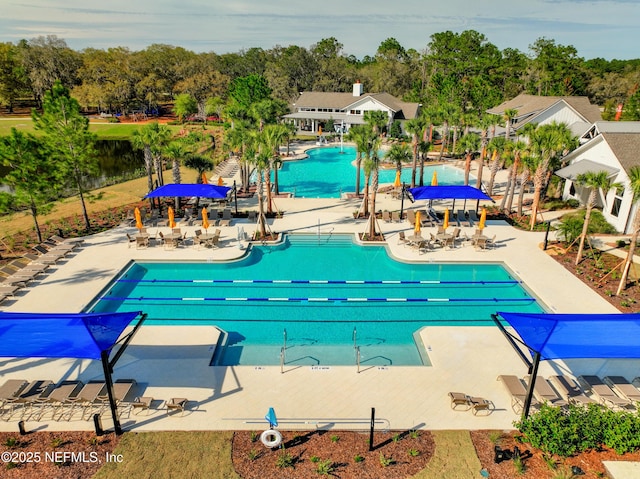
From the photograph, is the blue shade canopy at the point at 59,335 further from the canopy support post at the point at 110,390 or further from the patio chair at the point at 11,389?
the patio chair at the point at 11,389

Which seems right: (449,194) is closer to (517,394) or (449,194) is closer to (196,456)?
(517,394)

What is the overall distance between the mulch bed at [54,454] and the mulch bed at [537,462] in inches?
378

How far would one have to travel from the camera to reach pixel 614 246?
2366cm

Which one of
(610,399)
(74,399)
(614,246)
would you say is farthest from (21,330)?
(614,246)

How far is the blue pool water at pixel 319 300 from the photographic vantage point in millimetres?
16109

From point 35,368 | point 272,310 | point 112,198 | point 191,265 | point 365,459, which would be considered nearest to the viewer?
point 365,459

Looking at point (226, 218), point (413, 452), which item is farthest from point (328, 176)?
point (413, 452)

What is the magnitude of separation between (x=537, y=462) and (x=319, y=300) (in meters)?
10.6

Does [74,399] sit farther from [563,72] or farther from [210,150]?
[563,72]

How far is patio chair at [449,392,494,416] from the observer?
12.2 m

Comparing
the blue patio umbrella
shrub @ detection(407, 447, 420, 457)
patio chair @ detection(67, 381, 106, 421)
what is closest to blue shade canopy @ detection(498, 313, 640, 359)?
shrub @ detection(407, 447, 420, 457)

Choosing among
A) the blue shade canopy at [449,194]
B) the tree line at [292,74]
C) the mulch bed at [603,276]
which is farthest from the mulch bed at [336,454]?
the tree line at [292,74]

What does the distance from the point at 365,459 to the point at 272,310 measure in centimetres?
890

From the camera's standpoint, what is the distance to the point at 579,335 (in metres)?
12.0
